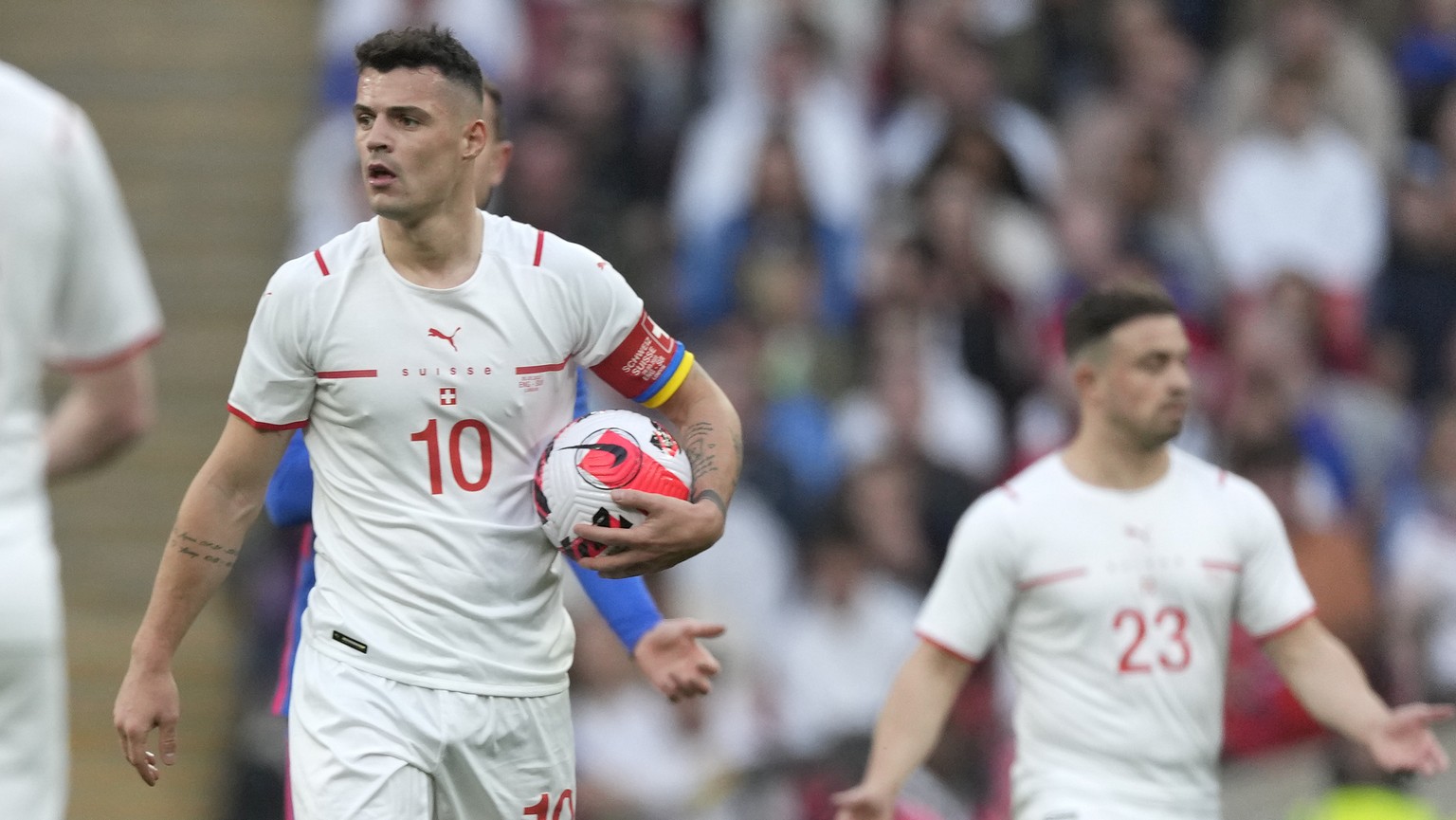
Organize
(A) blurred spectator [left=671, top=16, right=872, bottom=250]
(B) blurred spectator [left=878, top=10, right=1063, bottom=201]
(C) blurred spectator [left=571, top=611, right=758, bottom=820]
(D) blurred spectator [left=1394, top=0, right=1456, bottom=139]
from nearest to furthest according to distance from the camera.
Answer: (C) blurred spectator [left=571, top=611, right=758, bottom=820] < (A) blurred spectator [left=671, top=16, right=872, bottom=250] < (B) blurred spectator [left=878, top=10, right=1063, bottom=201] < (D) blurred spectator [left=1394, top=0, right=1456, bottom=139]

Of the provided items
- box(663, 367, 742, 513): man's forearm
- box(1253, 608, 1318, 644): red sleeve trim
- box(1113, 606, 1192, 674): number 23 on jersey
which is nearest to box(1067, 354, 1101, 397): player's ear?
box(1113, 606, 1192, 674): number 23 on jersey

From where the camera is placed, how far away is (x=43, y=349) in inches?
137

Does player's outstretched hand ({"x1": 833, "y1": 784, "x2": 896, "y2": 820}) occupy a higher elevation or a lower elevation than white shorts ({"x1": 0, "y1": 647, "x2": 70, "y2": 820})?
lower

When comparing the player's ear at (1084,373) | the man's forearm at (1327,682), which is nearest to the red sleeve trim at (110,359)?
the player's ear at (1084,373)

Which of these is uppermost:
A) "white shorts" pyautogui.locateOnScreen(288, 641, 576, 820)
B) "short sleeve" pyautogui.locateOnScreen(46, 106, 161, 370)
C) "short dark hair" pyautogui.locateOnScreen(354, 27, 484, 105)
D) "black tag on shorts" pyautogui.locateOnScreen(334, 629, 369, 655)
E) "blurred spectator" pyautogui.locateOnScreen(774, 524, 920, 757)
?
"short dark hair" pyautogui.locateOnScreen(354, 27, 484, 105)

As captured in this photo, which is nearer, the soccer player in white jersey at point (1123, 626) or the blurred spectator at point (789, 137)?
the soccer player in white jersey at point (1123, 626)

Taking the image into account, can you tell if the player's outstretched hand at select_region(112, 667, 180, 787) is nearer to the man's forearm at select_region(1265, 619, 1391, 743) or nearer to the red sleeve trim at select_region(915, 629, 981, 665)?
the red sleeve trim at select_region(915, 629, 981, 665)

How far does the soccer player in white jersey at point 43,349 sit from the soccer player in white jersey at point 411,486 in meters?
1.16

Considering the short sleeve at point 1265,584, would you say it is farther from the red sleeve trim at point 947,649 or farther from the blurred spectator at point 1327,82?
the blurred spectator at point 1327,82

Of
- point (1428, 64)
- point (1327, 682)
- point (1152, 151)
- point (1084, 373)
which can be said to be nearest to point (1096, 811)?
point (1327, 682)

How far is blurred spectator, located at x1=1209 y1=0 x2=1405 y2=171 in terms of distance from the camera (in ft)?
35.7

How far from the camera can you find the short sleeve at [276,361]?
185 inches

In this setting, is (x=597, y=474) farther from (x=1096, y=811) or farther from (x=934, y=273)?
(x=934, y=273)

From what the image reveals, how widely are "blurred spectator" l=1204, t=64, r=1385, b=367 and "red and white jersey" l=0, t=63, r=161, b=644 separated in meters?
7.75
